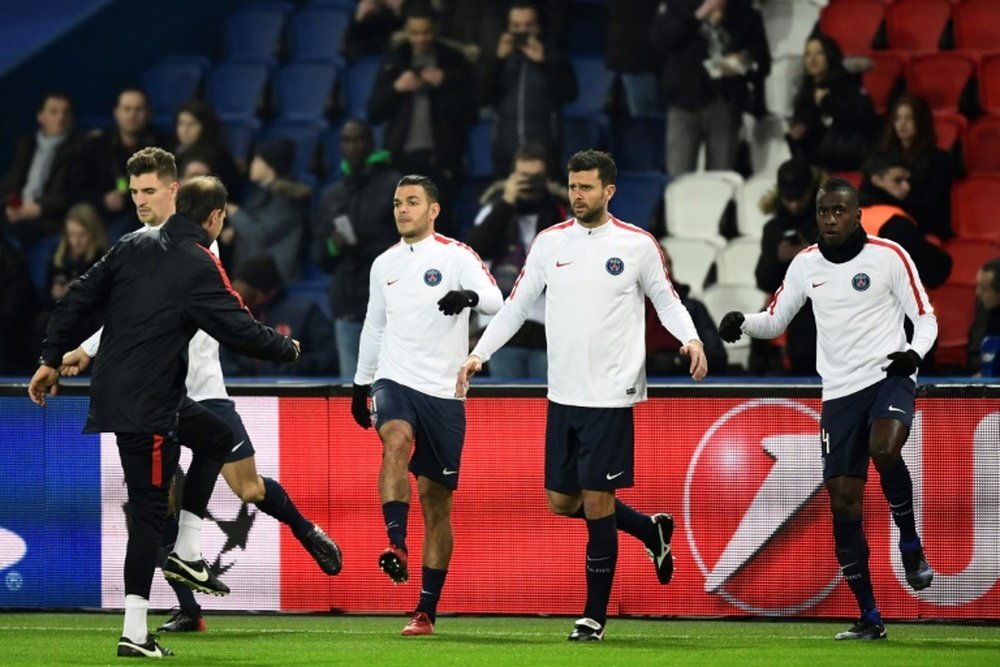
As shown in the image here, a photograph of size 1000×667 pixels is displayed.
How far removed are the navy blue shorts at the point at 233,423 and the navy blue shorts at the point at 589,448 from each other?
4.82ft

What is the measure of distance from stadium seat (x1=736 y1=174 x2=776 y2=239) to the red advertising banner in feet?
13.7

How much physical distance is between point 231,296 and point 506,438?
7.41 ft

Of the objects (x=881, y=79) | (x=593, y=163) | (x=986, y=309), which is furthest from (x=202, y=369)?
(x=881, y=79)

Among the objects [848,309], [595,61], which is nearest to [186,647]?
[848,309]

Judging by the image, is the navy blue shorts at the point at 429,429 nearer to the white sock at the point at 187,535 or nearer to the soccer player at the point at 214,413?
the soccer player at the point at 214,413

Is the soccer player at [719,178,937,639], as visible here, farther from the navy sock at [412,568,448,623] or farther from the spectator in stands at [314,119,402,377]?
the spectator in stands at [314,119,402,377]

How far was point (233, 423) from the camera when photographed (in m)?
9.30

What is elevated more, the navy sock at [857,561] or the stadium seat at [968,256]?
the stadium seat at [968,256]

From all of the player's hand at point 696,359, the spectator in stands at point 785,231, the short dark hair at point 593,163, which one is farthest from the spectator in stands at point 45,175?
the player's hand at point 696,359

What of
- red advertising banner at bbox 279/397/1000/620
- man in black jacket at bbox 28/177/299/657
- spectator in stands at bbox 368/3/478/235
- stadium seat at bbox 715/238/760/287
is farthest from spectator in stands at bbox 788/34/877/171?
man in black jacket at bbox 28/177/299/657

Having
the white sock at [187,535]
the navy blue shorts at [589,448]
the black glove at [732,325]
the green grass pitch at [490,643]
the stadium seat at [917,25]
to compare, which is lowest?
the green grass pitch at [490,643]

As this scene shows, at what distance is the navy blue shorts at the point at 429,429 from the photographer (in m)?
9.16

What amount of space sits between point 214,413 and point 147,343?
1125mm

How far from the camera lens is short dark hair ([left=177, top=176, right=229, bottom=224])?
831cm
